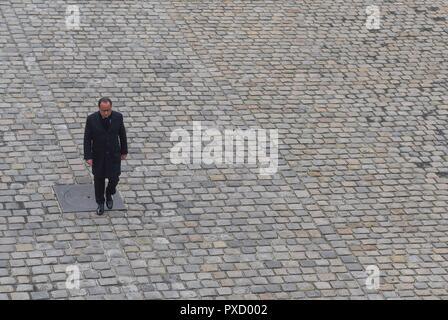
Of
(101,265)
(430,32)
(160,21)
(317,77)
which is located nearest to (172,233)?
(101,265)

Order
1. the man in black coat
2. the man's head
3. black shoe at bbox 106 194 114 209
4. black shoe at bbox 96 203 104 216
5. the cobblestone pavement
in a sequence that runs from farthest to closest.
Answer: black shoe at bbox 106 194 114 209, black shoe at bbox 96 203 104 216, the man in black coat, the man's head, the cobblestone pavement

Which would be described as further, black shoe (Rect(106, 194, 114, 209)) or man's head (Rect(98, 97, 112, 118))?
black shoe (Rect(106, 194, 114, 209))

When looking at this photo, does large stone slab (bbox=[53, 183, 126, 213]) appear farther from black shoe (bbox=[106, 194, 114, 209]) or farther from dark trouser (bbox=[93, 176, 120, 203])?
dark trouser (bbox=[93, 176, 120, 203])

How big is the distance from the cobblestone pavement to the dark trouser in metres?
0.25

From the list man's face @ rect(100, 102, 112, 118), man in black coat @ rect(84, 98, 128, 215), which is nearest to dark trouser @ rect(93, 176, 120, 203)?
man in black coat @ rect(84, 98, 128, 215)

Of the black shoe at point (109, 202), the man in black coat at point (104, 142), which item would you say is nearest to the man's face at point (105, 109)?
the man in black coat at point (104, 142)

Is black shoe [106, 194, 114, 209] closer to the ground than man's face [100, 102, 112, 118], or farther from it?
→ closer to the ground

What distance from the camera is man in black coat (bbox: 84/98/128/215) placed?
43.8 ft

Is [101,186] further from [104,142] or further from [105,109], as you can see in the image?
[105,109]

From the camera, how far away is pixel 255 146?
15.7m

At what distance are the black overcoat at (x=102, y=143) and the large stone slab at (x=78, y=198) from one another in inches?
23.4

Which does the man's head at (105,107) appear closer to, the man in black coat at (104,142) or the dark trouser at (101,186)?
the man in black coat at (104,142)

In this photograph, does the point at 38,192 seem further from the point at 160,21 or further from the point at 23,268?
the point at 160,21

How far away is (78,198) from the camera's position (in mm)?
14031
